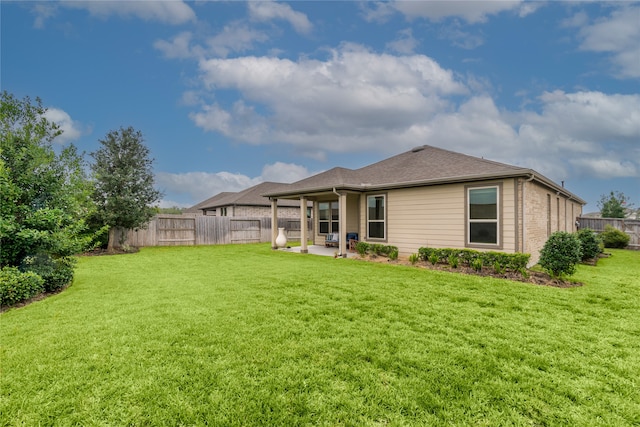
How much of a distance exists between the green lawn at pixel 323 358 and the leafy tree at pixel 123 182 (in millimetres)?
9023

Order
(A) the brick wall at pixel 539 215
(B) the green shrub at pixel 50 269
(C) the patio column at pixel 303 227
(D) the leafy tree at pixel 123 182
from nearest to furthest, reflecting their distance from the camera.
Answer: (B) the green shrub at pixel 50 269 < (A) the brick wall at pixel 539 215 < (C) the patio column at pixel 303 227 < (D) the leafy tree at pixel 123 182

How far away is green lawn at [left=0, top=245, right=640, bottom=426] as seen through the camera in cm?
211

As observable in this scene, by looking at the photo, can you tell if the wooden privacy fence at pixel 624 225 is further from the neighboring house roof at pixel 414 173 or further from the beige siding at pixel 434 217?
the beige siding at pixel 434 217

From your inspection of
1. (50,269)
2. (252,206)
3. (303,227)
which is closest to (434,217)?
(303,227)

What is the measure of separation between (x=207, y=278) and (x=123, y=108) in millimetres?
11421

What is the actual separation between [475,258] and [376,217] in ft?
13.2

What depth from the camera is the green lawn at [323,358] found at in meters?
2.11

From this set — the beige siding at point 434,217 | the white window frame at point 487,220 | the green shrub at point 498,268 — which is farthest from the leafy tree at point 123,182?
the green shrub at point 498,268

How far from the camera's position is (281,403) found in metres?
2.18

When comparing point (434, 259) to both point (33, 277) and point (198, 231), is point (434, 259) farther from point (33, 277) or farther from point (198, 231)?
point (198, 231)

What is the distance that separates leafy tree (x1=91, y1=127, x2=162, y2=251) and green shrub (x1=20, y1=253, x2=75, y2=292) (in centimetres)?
777

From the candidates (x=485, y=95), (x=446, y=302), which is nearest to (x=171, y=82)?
(x=446, y=302)

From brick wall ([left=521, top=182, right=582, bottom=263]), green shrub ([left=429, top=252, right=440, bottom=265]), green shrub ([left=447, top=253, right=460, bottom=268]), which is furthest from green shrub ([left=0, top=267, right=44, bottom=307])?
brick wall ([left=521, top=182, right=582, bottom=263])

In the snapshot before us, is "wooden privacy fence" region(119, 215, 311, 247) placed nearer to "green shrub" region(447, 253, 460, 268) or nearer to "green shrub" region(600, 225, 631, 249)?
"green shrub" region(447, 253, 460, 268)
